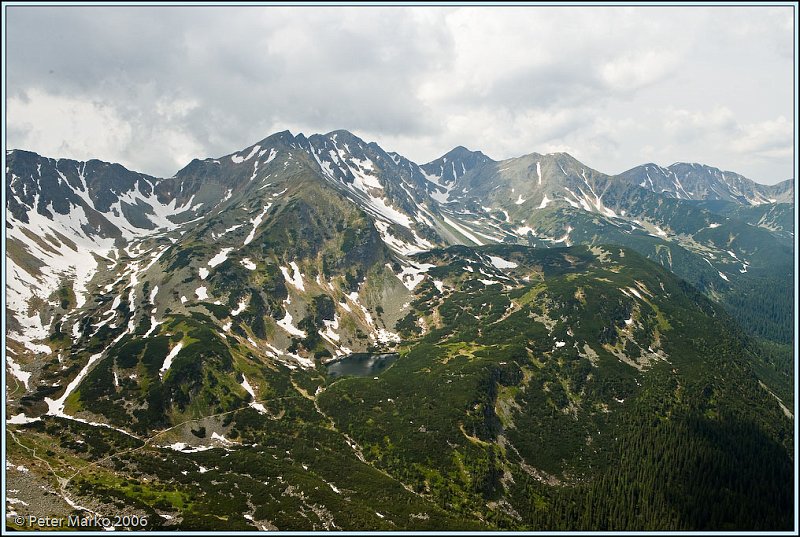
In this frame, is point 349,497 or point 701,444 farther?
point 701,444

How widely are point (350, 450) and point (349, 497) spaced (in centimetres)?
2864

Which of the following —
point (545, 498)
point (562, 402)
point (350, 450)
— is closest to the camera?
point (545, 498)

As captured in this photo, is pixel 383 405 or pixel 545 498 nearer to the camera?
pixel 545 498

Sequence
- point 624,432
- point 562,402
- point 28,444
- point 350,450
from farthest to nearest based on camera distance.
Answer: point 562,402, point 624,432, point 350,450, point 28,444

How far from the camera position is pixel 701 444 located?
544 feet

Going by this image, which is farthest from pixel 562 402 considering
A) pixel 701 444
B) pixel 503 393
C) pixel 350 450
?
pixel 350 450

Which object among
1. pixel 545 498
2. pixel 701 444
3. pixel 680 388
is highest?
pixel 680 388

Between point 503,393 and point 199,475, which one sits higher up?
point 503,393

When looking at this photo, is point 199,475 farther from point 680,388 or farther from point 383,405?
point 680,388

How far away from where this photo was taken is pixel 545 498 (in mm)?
143000

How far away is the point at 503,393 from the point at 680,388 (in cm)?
8023

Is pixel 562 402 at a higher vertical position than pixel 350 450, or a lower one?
higher

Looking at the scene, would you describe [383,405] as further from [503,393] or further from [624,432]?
[624,432]

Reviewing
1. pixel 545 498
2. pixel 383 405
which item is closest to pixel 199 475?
pixel 383 405
